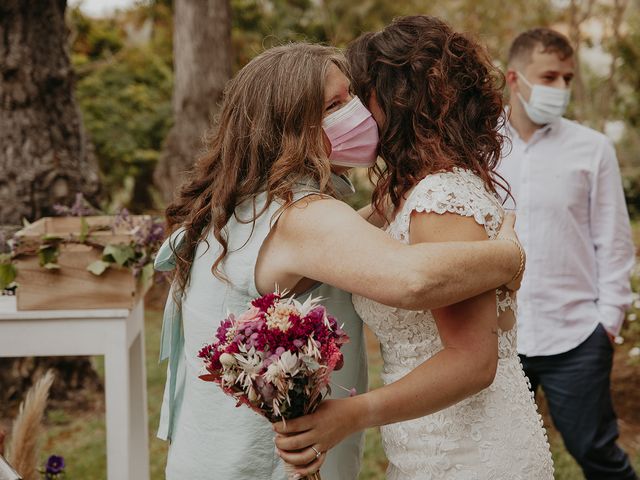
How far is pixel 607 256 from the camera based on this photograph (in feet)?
12.1

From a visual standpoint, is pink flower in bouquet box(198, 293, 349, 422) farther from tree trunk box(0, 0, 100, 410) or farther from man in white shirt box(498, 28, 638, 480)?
tree trunk box(0, 0, 100, 410)

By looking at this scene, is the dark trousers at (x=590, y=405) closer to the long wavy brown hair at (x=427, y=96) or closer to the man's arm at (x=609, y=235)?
the man's arm at (x=609, y=235)

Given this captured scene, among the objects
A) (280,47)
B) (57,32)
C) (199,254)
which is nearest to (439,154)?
(280,47)

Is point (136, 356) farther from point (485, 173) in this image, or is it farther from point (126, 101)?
point (126, 101)

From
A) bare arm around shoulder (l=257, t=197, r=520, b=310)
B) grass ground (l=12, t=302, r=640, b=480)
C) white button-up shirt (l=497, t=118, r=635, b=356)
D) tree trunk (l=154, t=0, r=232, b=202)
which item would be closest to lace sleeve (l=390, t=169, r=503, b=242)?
bare arm around shoulder (l=257, t=197, r=520, b=310)

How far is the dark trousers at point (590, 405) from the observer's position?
3586 millimetres

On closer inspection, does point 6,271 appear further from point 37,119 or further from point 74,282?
point 37,119

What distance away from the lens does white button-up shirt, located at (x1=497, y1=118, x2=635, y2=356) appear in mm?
3643

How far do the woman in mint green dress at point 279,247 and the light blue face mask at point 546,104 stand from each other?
1.95 metres

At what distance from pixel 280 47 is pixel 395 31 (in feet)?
0.98

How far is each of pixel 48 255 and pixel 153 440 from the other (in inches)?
112

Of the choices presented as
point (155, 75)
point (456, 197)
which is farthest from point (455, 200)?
point (155, 75)

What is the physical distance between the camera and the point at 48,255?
297cm

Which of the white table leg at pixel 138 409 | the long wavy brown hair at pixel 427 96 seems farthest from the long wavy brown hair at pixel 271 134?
the white table leg at pixel 138 409
